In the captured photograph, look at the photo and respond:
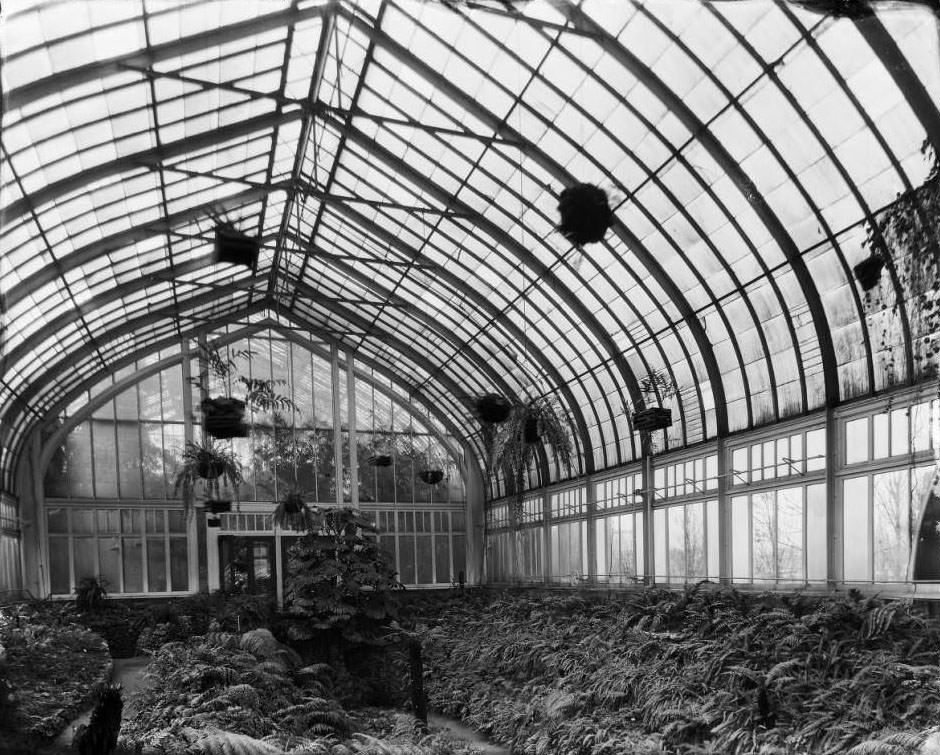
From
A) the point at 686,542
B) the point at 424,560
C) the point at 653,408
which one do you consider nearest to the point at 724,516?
the point at 686,542

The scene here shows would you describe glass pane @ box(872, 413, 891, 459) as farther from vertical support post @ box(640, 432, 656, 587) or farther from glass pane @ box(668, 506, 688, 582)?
glass pane @ box(668, 506, 688, 582)

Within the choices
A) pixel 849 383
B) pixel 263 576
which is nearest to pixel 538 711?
pixel 263 576

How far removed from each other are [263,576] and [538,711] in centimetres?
381

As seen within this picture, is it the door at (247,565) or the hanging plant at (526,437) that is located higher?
the hanging plant at (526,437)

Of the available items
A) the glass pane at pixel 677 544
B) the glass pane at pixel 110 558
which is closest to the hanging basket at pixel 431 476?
the glass pane at pixel 110 558

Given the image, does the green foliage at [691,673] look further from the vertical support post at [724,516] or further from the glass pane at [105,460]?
the glass pane at [105,460]

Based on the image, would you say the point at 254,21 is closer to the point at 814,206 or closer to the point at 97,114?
the point at 97,114

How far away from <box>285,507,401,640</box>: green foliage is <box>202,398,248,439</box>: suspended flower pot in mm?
10807

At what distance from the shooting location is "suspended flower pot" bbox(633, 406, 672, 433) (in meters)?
7.18

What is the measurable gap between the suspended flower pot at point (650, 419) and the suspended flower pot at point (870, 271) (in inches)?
92.4

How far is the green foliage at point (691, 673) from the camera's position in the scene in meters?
6.32

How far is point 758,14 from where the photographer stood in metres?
7.55

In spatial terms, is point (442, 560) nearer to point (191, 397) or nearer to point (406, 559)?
point (406, 559)

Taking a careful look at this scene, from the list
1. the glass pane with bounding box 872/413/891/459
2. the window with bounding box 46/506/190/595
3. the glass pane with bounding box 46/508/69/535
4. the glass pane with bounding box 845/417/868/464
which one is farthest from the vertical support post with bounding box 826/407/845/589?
the glass pane with bounding box 46/508/69/535
